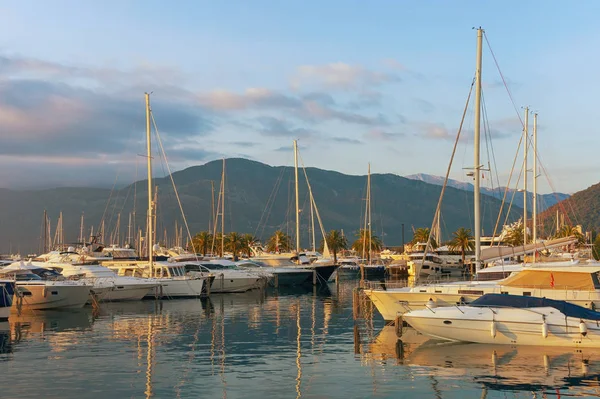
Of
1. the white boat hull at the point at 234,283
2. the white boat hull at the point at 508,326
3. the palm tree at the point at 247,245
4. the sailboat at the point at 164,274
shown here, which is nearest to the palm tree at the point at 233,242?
the palm tree at the point at 247,245

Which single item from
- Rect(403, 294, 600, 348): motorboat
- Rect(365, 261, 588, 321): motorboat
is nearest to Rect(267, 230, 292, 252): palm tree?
Rect(365, 261, 588, 321): motorboat

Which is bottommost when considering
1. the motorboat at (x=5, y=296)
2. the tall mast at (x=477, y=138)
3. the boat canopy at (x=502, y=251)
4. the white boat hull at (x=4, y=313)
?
the white boat hull at (x=4, y=313)

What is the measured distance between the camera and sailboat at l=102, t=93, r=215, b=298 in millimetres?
52312

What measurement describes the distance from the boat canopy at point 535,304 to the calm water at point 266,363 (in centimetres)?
163

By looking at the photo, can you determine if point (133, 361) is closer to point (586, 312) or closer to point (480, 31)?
point (586, 312)

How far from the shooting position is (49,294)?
4381 cm

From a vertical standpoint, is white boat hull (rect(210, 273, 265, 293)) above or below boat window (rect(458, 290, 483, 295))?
below

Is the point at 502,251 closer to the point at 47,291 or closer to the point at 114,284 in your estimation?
the point at 114,284

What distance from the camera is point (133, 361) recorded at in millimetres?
25266

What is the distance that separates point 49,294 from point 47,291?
0.77 ft

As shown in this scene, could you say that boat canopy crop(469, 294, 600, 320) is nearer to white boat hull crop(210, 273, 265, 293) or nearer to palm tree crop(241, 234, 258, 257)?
white boat hull crop(210, 273, 265, 293)

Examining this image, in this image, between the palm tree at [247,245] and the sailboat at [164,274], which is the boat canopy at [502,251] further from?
the palm tree at [247,245]

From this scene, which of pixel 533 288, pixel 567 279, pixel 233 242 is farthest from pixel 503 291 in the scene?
pixel 233 242

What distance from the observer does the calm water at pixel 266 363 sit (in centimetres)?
2045
